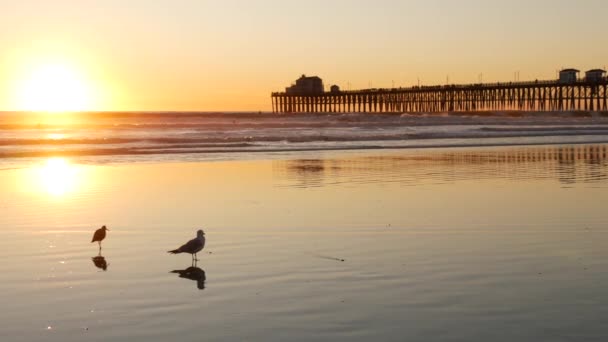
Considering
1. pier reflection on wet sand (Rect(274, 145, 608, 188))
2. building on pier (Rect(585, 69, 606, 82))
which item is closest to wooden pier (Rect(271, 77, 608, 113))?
building on pier (Rect(585, 69, 606, 82))

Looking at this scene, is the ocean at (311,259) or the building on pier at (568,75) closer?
the ocean at (311,259)

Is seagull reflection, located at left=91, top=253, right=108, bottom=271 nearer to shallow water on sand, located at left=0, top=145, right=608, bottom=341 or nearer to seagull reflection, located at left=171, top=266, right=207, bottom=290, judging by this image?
shallow water on sand, located at left=0, top=145, right=608, bottom=341

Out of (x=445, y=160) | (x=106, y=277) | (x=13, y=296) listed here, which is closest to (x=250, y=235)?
(x=106, y=277)

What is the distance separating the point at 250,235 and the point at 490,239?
117 inches

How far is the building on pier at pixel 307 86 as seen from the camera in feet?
416

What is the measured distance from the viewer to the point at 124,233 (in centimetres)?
1095

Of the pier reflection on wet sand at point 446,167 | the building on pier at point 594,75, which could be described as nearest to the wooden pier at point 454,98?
the building on pier at point 594,75

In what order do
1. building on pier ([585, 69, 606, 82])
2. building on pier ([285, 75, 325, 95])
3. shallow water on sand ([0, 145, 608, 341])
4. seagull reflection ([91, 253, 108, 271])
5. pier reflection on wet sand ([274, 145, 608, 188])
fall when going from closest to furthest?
shallow water on sand ([0, 145, 608, 341]), seagull reflection ([91, 253, 108, 271]), pier reflection on wet sand ([274, 145, 608, 188]), building on pier ([585, 69, 606, 82]), building on pier ([285, 75, 325, 95])

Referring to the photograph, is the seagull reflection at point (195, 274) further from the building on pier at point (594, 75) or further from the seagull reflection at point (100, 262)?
the building on pier at point (594, 75)

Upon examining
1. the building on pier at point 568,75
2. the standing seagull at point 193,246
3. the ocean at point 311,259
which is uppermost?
the building on pier at point 568,75

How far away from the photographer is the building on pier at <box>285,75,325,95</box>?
12675 cm

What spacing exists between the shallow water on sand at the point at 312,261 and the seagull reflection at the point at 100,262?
4 centimetres

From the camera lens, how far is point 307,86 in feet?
418

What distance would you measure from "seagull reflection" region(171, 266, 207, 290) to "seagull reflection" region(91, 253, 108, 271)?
0.81m
